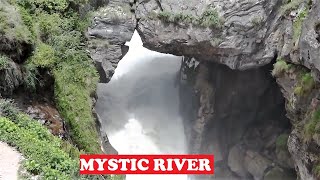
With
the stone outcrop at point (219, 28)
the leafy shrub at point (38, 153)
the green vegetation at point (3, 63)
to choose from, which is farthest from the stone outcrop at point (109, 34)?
the leafy shrub at point (38, 153)

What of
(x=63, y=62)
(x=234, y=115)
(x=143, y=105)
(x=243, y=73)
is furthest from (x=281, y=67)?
(x=143, y=105)

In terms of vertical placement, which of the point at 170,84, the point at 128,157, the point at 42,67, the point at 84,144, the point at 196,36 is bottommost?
the point at 128,157

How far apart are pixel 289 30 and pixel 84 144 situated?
1040cm

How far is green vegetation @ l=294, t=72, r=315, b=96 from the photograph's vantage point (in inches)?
551

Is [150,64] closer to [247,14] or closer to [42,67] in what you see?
[247,14]

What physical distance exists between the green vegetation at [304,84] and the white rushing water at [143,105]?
35.7 feet

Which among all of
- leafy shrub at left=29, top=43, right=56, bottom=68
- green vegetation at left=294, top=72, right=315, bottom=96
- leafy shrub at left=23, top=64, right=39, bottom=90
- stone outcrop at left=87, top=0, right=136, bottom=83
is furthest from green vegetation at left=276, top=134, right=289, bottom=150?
leafy shrub at left=23, top=64, right=39, bottom=90

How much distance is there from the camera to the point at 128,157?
7.09 meters

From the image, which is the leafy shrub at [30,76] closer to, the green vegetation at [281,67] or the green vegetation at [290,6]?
the green vegetation at [281,67]

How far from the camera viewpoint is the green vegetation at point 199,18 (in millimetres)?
17750

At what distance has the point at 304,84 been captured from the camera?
14.3 meters

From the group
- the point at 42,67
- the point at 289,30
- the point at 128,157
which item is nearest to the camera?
the point at 128,157

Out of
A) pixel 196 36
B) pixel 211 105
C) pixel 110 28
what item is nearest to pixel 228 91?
pixel 211 105

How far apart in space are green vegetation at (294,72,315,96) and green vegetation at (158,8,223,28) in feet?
15.7
